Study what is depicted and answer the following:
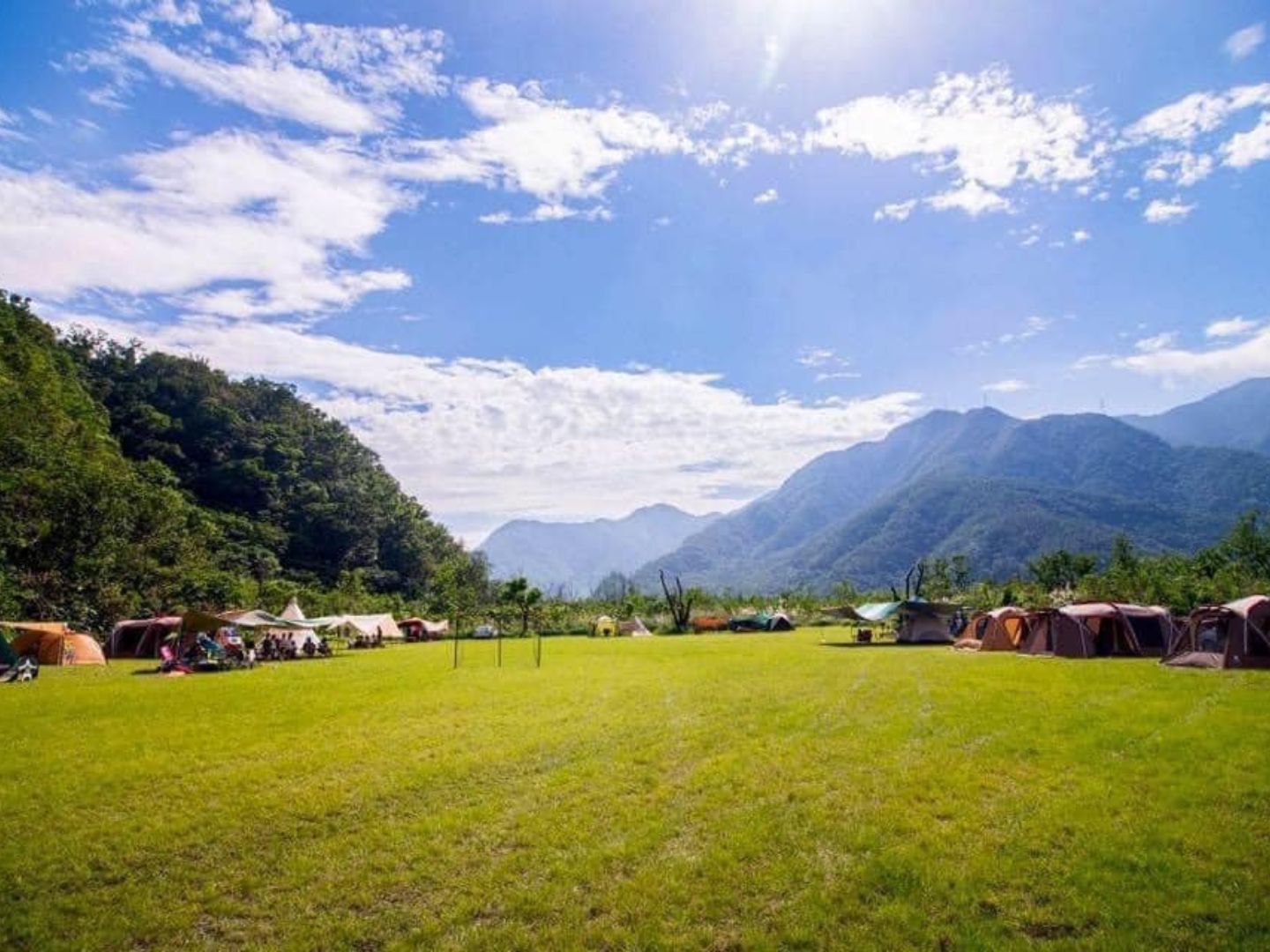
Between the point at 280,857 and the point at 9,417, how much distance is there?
64700mm

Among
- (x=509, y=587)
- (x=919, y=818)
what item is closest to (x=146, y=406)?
(x=509, y=587)

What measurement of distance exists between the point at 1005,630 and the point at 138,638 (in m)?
50.3

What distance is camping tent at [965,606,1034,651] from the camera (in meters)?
36.0

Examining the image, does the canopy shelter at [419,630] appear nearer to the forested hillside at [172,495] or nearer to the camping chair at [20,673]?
the forested hillside at [172,495]

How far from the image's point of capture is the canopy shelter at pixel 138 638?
1737 inches

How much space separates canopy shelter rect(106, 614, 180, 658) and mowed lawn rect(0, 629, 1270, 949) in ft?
92.7

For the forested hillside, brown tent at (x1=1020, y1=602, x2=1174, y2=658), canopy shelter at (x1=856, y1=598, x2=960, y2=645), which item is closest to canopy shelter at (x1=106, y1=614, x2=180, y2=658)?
the forested hillside

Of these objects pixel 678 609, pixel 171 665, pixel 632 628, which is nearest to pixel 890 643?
pixel 632 628

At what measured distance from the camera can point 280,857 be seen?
923 cm

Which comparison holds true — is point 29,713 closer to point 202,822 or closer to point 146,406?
point 202,822

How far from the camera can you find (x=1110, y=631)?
103 ft

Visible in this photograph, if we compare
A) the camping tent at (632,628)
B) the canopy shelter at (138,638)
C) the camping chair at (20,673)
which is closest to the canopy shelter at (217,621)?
the camping chair at (20,673)

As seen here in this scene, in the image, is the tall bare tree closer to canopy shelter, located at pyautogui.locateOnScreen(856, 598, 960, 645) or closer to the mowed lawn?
canopy shelter, located at pyautogui.locateOnScreen(856, 598, 960, 645)

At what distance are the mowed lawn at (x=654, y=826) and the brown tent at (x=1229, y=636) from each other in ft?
20.7
